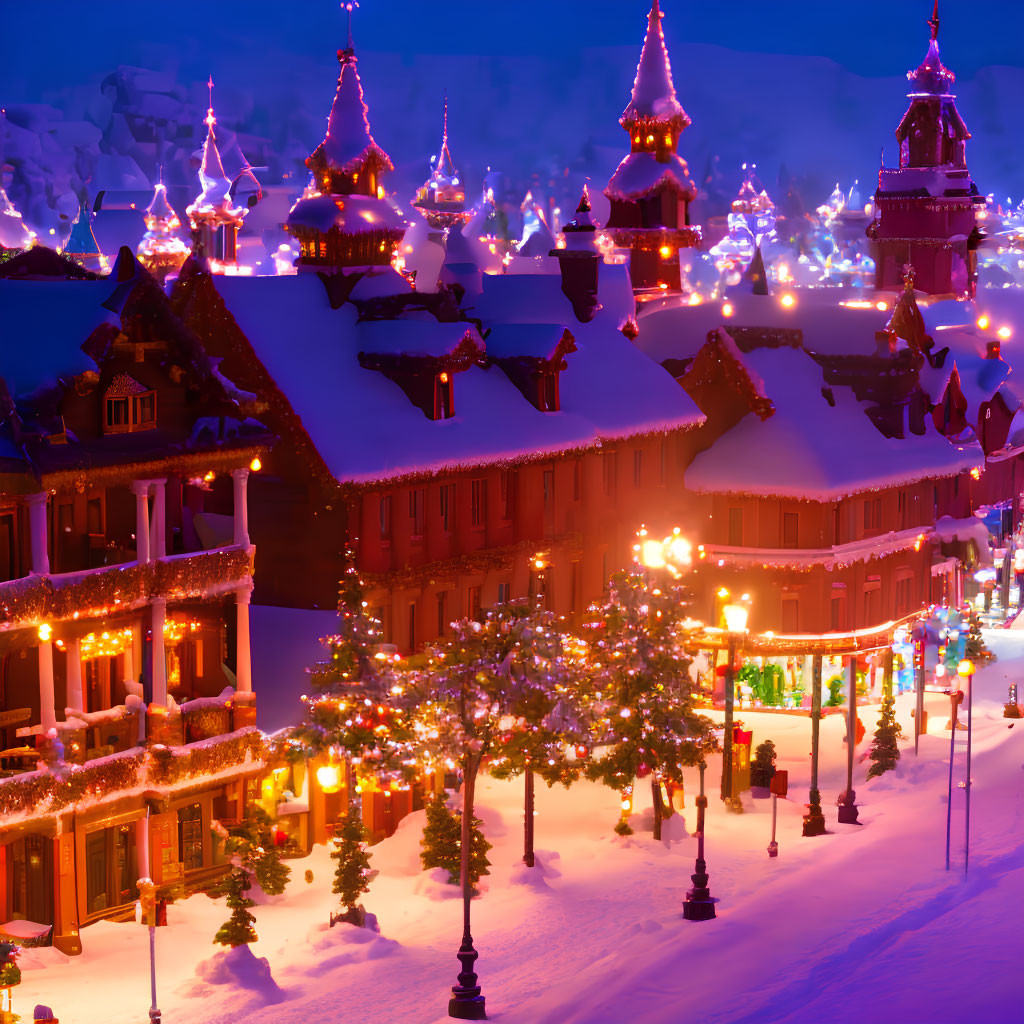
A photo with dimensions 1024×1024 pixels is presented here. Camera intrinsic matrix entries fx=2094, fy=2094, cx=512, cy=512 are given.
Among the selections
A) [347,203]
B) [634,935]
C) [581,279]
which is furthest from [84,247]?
[634,935]

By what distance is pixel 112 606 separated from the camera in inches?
1591

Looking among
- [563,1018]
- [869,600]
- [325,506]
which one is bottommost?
[563,1018]

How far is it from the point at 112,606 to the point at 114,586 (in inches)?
15.9

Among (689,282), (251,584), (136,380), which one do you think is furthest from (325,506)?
(689,282)

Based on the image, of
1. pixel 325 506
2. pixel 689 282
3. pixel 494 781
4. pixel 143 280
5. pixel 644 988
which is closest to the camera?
pixel 644 988

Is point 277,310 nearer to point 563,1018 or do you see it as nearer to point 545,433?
point 545,433

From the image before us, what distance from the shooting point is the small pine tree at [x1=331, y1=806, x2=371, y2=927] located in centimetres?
4141

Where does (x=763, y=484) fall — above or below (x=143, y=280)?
below

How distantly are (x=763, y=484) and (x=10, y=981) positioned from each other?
28962 mm

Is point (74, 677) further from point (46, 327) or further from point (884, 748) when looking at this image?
point (884, 748)

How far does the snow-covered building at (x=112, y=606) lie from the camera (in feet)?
128

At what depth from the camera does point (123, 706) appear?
41.5m

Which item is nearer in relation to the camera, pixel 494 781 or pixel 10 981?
pixel 10 981

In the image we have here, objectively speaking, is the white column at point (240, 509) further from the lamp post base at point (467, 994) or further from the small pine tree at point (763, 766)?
the small pine tree at point (763, 766)
